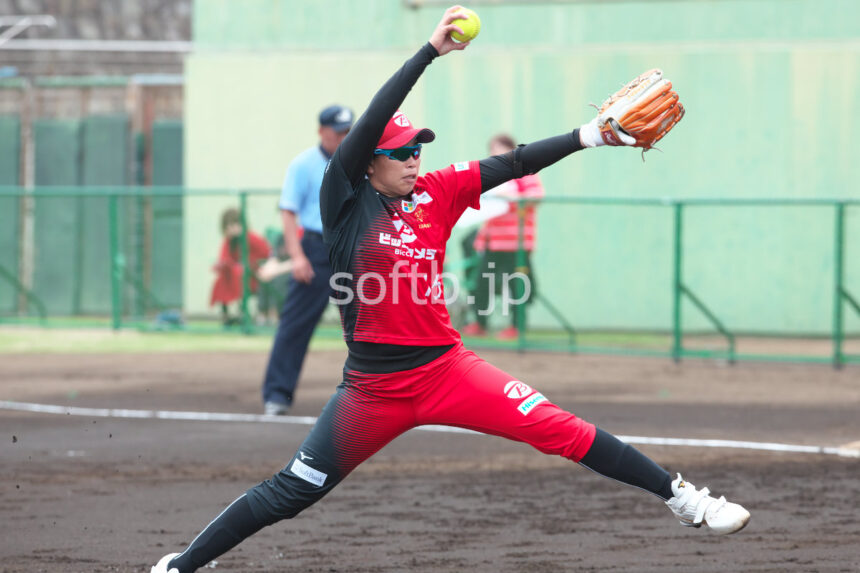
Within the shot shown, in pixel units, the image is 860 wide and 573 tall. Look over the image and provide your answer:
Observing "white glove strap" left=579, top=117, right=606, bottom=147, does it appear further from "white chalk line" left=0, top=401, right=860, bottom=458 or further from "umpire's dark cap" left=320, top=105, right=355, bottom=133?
"umpire's dark cap" left=320, top=105, right=355, bottom=133

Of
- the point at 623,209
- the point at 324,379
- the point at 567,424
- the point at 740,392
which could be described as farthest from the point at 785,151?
the point at 567,424

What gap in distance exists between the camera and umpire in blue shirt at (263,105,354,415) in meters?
10.2

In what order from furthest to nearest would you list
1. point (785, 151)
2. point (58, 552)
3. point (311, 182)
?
1. point (785, 151)
2. point (311, 182)
3. point (58, 552)

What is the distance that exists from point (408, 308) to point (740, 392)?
7.68 metres

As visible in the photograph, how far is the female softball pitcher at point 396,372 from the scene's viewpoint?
533 centimetres

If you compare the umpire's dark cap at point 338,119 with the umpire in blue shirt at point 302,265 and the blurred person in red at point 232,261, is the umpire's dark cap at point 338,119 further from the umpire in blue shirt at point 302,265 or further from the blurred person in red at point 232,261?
the blurred person in red at point 232,261

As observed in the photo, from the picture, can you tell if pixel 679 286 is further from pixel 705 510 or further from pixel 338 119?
pixel 705 510

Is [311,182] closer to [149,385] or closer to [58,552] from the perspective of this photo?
[149,385]

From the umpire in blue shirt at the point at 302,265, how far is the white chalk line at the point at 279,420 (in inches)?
12.5

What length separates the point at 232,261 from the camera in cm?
1697

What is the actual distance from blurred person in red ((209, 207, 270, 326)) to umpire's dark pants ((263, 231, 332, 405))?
6.33m

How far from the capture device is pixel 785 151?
16828 mm

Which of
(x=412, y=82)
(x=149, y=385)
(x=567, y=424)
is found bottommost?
(x=149, y=385)

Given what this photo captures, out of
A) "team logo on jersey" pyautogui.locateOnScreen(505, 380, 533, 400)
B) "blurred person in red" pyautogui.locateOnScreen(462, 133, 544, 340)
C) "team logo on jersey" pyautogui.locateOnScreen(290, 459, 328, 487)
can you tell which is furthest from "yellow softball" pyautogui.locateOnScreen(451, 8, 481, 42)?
"blurred person in red" pyautogui.locateOnScreen(462, 133, 544, 340)
